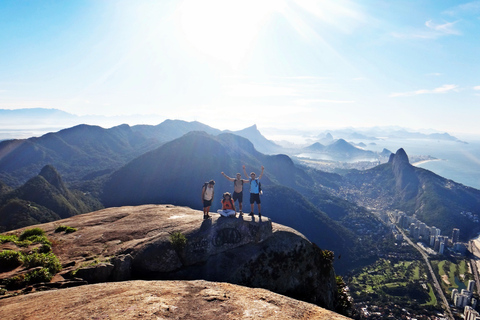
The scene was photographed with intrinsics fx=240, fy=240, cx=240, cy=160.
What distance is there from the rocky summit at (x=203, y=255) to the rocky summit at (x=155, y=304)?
315 cm

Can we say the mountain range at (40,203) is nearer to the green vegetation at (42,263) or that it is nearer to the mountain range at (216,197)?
the mountain range at (216,197)

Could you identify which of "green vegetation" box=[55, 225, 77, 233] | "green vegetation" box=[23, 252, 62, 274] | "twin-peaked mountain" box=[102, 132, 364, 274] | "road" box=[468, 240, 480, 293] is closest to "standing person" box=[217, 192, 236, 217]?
"green vegetation" box=[23, 252, 62, 274]

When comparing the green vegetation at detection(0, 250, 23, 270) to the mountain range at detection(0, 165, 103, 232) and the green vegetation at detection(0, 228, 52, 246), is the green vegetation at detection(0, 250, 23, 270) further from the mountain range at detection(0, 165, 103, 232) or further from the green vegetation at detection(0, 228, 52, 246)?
the mountain range at detection(0, 165, 103, 232)

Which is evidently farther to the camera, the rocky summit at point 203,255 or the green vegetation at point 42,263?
the rocky summit at point 203,255

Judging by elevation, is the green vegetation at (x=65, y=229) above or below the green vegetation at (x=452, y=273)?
above

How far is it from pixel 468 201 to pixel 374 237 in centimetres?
11073

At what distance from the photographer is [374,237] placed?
5261 inches

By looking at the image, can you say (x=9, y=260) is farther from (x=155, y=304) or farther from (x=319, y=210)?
(x=319, y=210)

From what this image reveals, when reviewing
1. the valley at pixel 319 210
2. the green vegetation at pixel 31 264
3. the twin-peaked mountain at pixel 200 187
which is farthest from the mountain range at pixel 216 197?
the green vegetation at pixel 31 264

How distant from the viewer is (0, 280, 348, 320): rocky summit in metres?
10.0

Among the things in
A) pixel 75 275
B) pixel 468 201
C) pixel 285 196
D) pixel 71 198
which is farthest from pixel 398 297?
pixel 468 201

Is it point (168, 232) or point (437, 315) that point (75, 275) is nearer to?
point (168, 232)

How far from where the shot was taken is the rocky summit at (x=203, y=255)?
1680 cm

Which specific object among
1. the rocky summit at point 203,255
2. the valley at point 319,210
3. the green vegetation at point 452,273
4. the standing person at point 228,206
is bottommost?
the green vegetation at point 452,273
